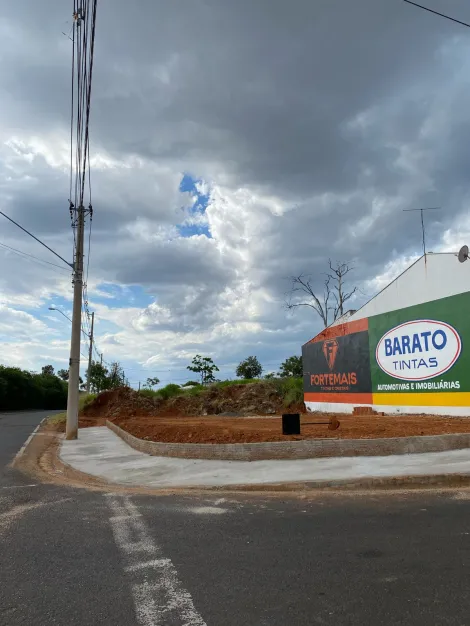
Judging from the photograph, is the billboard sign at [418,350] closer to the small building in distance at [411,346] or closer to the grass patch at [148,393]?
the small building in distance at [411,346]

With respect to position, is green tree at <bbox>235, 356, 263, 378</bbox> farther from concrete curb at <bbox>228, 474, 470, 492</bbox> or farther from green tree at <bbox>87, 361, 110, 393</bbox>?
concrete curb at <bbox>228, 474, 470, 492</bbox>

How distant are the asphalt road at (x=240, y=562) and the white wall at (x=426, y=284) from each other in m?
13.9

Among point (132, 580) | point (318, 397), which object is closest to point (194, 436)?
point (132, 580)

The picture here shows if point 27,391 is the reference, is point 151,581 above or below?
below

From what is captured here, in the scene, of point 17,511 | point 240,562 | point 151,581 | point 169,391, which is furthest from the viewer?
point 169,391

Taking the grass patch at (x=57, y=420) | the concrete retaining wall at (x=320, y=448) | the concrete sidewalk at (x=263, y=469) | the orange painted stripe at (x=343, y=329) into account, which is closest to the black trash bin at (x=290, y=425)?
the concrete retaining wall at (x=320, y=448)

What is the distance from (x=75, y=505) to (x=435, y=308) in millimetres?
17627

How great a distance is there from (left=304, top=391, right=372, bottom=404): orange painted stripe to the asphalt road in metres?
18.5

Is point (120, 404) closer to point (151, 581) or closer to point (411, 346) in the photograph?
point (411, 346)

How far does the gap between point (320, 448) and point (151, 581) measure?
24.6 ft

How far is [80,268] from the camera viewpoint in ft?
66.0

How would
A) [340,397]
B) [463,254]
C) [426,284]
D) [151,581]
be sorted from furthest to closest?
[340,397] < [426,284] < [463,254] < [151,581]

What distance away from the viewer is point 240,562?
4.96 m

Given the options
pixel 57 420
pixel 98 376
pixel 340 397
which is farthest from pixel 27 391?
pixel 340 397
